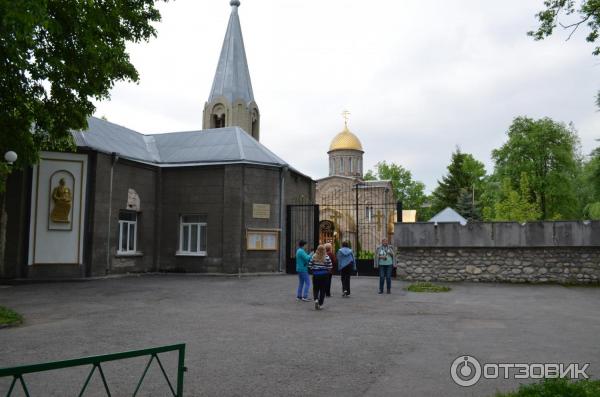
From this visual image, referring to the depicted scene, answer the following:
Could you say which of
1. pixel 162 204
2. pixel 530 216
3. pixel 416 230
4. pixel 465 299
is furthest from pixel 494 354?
pixel 530 216

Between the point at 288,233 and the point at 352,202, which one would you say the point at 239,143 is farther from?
the point at 352,202

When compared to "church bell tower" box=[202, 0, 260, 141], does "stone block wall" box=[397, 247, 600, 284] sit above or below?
below

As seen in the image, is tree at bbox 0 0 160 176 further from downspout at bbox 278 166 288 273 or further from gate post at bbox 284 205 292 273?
gate post at bbox 284 205 292 273

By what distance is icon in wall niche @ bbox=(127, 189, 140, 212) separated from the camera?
792 inches

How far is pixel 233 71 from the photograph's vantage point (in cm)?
3244

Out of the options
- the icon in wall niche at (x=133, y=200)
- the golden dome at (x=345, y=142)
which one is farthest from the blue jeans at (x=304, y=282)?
the golden dome at (x=345, y=142)

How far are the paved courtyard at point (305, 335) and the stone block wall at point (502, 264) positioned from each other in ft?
4.30

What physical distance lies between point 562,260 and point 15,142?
16301mm

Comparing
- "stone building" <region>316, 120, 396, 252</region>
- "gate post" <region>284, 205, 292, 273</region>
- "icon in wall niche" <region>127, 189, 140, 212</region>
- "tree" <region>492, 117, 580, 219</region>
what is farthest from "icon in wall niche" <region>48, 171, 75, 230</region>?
"tree" <region>492, 117, 580, 219</region>

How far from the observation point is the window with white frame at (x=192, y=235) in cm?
2125

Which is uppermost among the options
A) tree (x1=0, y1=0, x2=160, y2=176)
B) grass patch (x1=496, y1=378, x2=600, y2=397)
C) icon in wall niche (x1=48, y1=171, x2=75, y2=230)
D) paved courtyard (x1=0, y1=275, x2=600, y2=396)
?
tree (x1=0, y1=0, x2=160, y2=176)

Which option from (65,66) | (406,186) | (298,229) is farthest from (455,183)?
(65,66)

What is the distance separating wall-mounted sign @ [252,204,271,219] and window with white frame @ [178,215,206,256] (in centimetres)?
237

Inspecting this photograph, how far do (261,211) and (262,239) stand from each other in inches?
48.4
